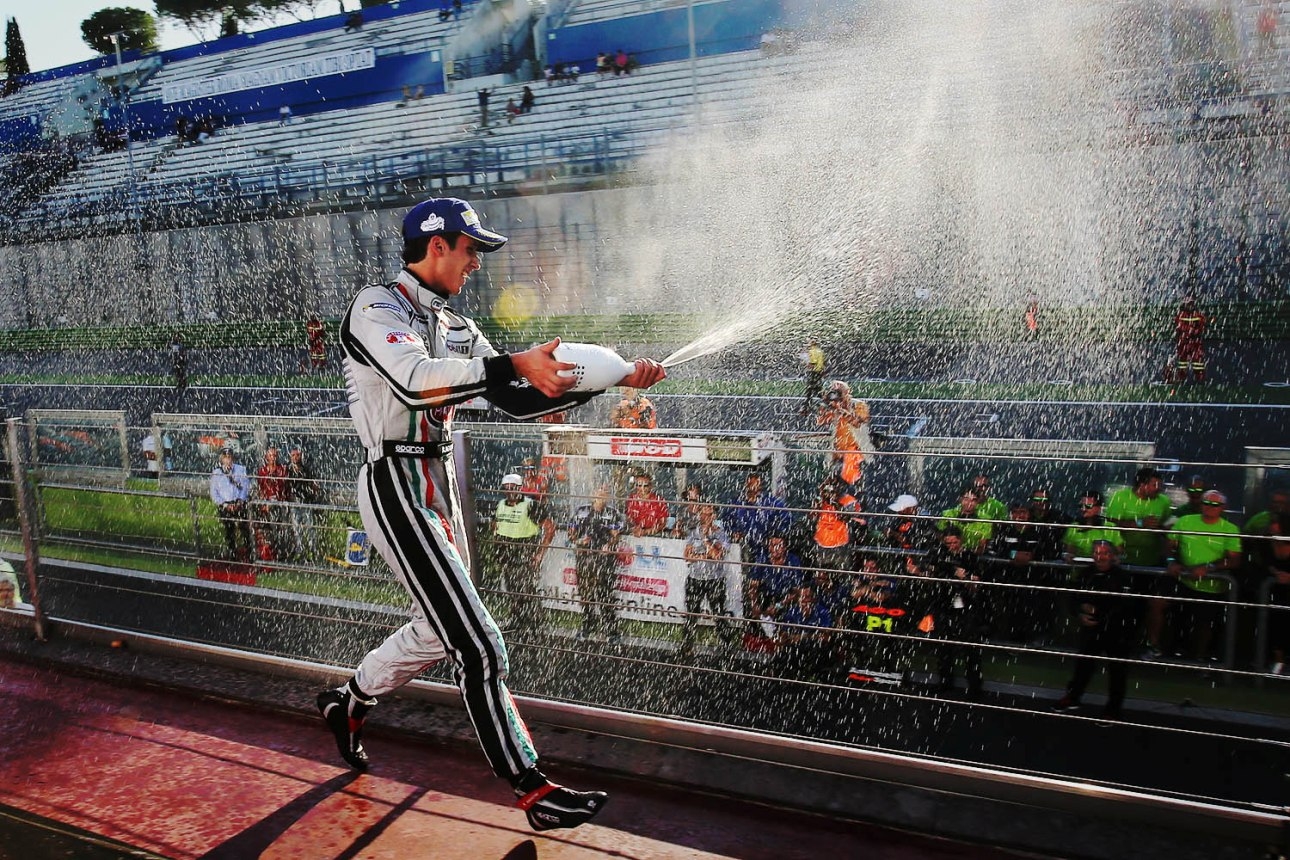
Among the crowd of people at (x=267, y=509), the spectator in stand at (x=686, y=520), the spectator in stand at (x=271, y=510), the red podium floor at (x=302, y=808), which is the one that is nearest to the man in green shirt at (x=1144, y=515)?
the spectator in stand at (x=686, y=520)

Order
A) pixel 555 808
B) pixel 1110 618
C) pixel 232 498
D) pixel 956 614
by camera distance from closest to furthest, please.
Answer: pixel 555 808 → pixel 1110 618 → pixel 956 614 → pixel 232 498

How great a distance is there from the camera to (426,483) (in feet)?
9.52

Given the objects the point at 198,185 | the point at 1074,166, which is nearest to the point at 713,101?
the point at 1074,166

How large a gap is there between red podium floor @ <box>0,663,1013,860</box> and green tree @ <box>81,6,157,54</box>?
136 ft

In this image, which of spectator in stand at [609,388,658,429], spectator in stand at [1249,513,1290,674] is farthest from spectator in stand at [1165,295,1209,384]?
spectator in stand at [1249,513,1290,674]

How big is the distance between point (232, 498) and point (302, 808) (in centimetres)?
547

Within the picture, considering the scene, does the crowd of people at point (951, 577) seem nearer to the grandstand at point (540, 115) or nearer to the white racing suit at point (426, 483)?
the white racing suit at point (426, 483)

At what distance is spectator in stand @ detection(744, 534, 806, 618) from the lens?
557 centimetres

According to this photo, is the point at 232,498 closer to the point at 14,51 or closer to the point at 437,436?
the point at 437,436

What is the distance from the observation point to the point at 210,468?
30.3 feet

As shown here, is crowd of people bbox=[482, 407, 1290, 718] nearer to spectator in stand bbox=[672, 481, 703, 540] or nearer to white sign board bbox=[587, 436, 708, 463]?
spectator in stand bbox=[672, 481, 703, 540]

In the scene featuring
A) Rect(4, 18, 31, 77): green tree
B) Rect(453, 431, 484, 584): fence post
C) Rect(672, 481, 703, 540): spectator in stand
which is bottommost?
Rect(672, 481, 703, 540): spectator in stand

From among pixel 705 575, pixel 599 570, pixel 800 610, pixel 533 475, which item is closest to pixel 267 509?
pixel 533 475

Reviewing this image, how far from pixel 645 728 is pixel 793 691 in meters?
2.93
